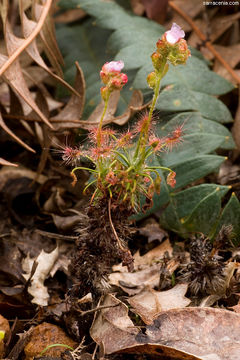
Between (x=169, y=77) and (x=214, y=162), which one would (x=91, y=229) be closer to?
(x=214, y=162)

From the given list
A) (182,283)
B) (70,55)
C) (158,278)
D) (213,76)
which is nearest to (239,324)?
(182,283)

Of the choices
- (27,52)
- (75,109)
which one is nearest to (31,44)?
(27,52)

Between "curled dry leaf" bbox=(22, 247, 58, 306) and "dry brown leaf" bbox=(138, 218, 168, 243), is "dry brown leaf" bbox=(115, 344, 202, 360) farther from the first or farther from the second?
"dry brown leaf" bbox=(138, 218, 168, 243)

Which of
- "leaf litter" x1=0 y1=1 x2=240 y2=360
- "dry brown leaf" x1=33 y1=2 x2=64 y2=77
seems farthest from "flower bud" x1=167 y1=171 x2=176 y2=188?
"dry brown leaf" x1=33 y1=2 x2=64 y2=77

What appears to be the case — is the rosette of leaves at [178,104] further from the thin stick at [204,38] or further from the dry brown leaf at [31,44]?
the dry brown leaf at [31,44]

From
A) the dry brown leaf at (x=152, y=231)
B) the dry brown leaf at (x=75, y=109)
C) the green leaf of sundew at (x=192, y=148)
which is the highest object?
the dry brown leaf at (x=75, y=109)

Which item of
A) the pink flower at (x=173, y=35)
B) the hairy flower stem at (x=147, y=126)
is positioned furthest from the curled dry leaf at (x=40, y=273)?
the pink flower at (x=173, y=35)
